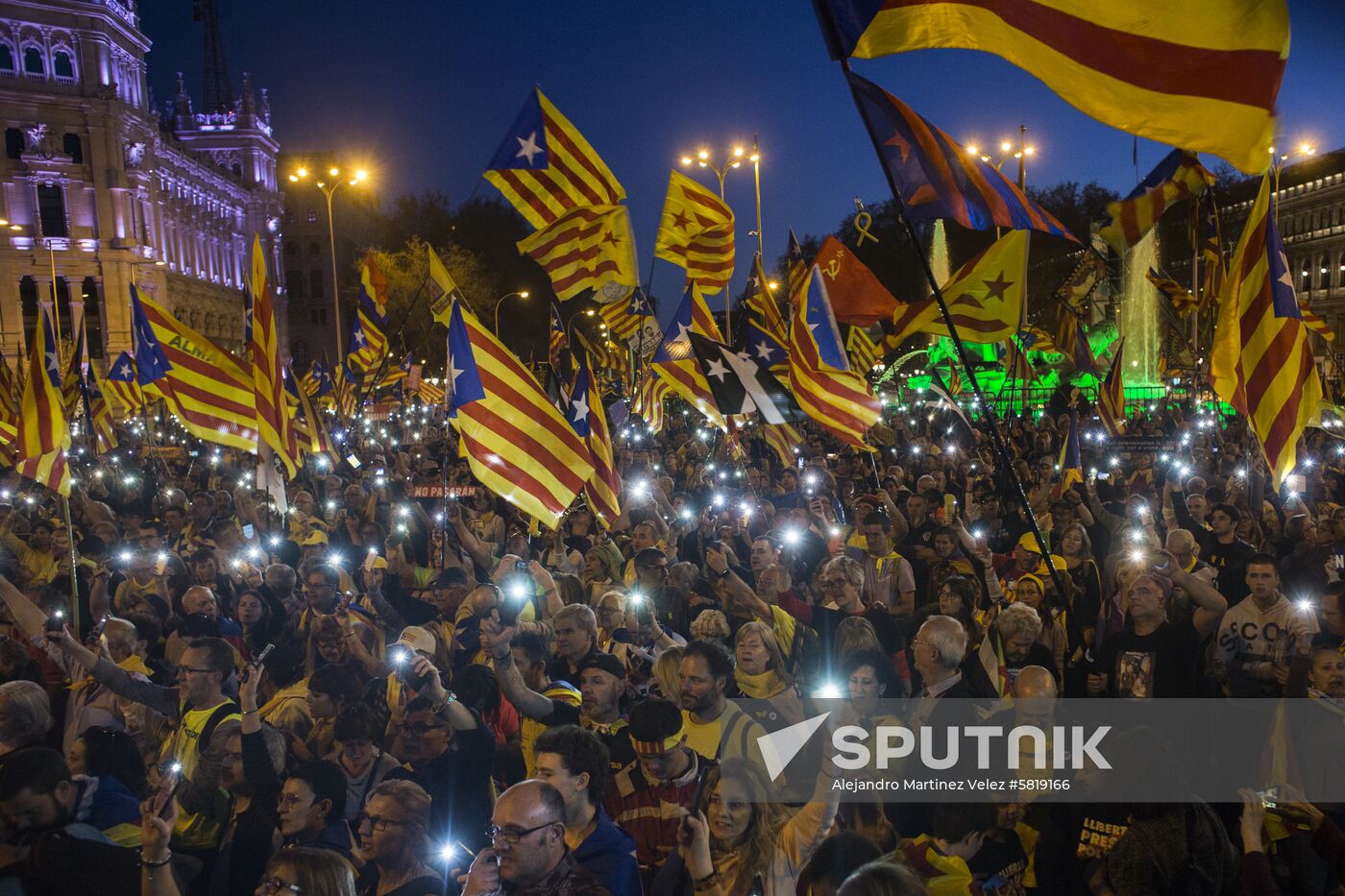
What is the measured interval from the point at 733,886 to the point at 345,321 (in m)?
94.6

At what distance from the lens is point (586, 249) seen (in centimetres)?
1087

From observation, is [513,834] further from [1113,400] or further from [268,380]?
[1113,400]

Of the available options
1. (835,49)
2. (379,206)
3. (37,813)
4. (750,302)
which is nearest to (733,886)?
A: (37,813)

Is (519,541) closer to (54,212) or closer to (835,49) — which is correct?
(835,49)

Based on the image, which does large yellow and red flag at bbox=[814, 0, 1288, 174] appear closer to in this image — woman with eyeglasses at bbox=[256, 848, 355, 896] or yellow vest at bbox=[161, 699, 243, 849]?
woman with eyeglasses at bbox=[256, 848, 355, 896]

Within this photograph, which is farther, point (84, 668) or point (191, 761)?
point (84, 668)


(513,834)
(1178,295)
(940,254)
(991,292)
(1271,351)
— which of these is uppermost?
(940,254)

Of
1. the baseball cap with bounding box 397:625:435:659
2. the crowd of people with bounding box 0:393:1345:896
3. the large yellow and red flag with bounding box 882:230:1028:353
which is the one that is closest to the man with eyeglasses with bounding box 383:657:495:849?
the crowd of people with bounding box 0:393:1345:896

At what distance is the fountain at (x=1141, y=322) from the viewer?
4931 cm

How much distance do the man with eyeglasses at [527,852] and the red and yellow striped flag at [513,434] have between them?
3592 mm

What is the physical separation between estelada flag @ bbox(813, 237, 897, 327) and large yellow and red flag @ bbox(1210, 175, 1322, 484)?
6146 millimetres

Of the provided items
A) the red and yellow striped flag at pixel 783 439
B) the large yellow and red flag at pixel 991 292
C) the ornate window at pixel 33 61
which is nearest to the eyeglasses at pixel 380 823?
the red and yellow striped flag at pixel 783 439

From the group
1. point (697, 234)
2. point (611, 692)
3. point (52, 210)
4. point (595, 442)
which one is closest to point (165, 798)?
point (611, 692)

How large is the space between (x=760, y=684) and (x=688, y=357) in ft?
23.4
